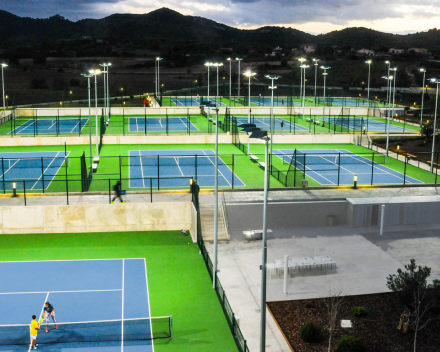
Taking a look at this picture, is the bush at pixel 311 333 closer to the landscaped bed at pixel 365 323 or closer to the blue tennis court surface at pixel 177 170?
the landscaped bed at pixel 365 323

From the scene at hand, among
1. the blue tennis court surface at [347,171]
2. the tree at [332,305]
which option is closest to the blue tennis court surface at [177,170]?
the blue tennis court surface at [347,171]

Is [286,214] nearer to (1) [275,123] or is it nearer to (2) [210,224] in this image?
(2) [210,224]

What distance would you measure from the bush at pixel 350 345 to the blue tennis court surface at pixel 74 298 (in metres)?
5.68

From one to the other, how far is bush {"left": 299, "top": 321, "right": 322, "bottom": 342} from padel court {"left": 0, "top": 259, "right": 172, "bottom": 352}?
14.0ft

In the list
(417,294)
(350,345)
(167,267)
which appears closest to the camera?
(350,345)

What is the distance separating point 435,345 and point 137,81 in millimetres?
116377

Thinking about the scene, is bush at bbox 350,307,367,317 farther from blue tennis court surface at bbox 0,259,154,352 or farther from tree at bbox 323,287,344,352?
blue tennis court surface at bbox 0,259,154,352

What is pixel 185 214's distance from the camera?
29625mm

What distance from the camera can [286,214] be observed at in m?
30.3

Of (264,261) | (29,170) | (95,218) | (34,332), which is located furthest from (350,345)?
(29,170)

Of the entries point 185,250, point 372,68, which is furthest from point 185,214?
point 372,68

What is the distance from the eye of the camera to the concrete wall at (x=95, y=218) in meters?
28.5

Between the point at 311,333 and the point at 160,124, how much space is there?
156ft

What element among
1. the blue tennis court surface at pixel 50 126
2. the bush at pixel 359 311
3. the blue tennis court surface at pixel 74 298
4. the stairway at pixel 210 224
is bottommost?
the blue tennis court surface at pixel 74 298
